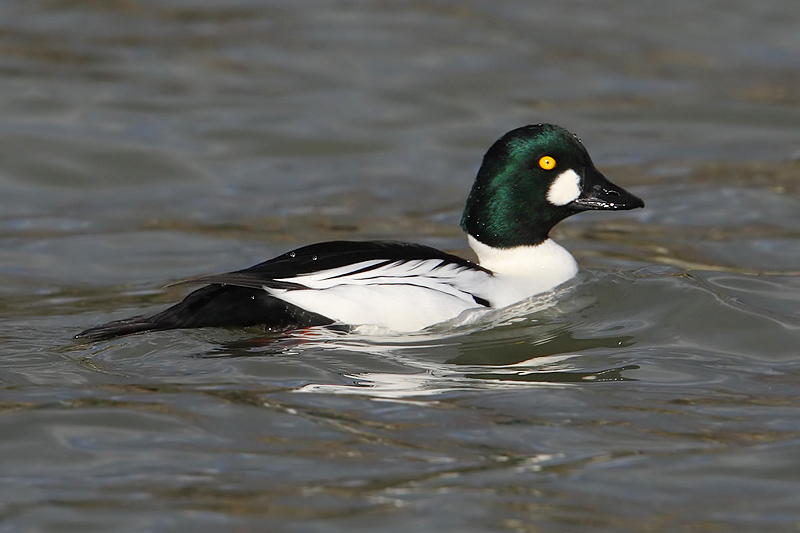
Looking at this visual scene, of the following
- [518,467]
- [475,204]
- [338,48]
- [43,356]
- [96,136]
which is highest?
[338,48]

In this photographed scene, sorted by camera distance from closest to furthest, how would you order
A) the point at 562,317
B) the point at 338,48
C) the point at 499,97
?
the point at 562,317, the point at 499,97, the point at 338,48

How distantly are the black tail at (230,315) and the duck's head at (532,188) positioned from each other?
47.5 inches

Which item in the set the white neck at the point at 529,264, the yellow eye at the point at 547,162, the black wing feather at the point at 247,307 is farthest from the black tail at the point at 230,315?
the yellow eye at the point at 547,162

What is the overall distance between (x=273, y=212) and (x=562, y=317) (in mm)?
3164

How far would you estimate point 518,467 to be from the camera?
4.47 metres

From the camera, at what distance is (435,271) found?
6203 mm

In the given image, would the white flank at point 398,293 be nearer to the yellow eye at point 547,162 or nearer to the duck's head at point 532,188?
the duck's head at point 532,188

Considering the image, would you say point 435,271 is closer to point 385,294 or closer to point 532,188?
point 385,294

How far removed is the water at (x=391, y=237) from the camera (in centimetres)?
436

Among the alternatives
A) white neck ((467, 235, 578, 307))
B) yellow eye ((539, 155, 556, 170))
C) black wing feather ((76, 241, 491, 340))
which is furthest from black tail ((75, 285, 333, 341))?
yellow eye ((539, 155, 556, 170))

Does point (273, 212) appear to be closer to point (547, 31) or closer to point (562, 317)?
point (562, 317)

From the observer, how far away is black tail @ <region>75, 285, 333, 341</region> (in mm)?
5926

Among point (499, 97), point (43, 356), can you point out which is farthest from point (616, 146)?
point (43, 356)

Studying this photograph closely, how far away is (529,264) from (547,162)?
540 mm
